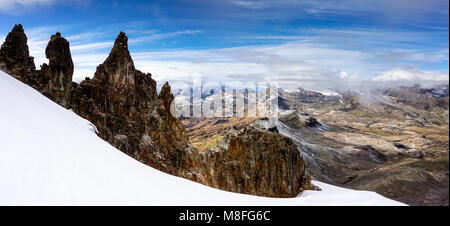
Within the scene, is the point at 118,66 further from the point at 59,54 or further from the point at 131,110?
the point at 59,54

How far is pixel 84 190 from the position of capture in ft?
25.5

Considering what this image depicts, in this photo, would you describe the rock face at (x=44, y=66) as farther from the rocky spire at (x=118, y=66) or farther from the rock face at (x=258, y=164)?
the rock face at (x=258, y=164)

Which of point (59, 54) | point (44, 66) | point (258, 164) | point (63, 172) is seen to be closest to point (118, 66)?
point (59, 54)

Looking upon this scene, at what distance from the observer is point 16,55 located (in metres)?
30.3

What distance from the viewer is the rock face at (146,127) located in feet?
103

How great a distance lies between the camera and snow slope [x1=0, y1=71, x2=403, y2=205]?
23.1 feet

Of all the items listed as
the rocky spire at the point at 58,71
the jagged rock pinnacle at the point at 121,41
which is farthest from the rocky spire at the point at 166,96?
the rocky spire at the point at 58,71

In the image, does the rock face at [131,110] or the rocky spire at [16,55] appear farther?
the rock face at [131,110]

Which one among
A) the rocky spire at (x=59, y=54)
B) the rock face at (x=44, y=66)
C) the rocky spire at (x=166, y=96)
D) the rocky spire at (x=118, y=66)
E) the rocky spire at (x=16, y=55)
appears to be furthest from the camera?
the rocky spire at (x=166, y=96)

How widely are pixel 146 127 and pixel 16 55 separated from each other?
1722 cm

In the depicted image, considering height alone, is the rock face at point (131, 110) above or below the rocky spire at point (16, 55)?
below

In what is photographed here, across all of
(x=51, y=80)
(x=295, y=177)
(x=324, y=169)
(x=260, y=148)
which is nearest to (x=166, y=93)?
(x=51, y=80)

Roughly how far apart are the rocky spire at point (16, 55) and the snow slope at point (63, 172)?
73.5ft

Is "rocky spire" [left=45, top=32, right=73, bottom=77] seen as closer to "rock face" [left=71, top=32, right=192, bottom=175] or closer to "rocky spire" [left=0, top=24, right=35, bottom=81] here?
"rocky spire" [left=0, top=24, right=35, bottom=81]
